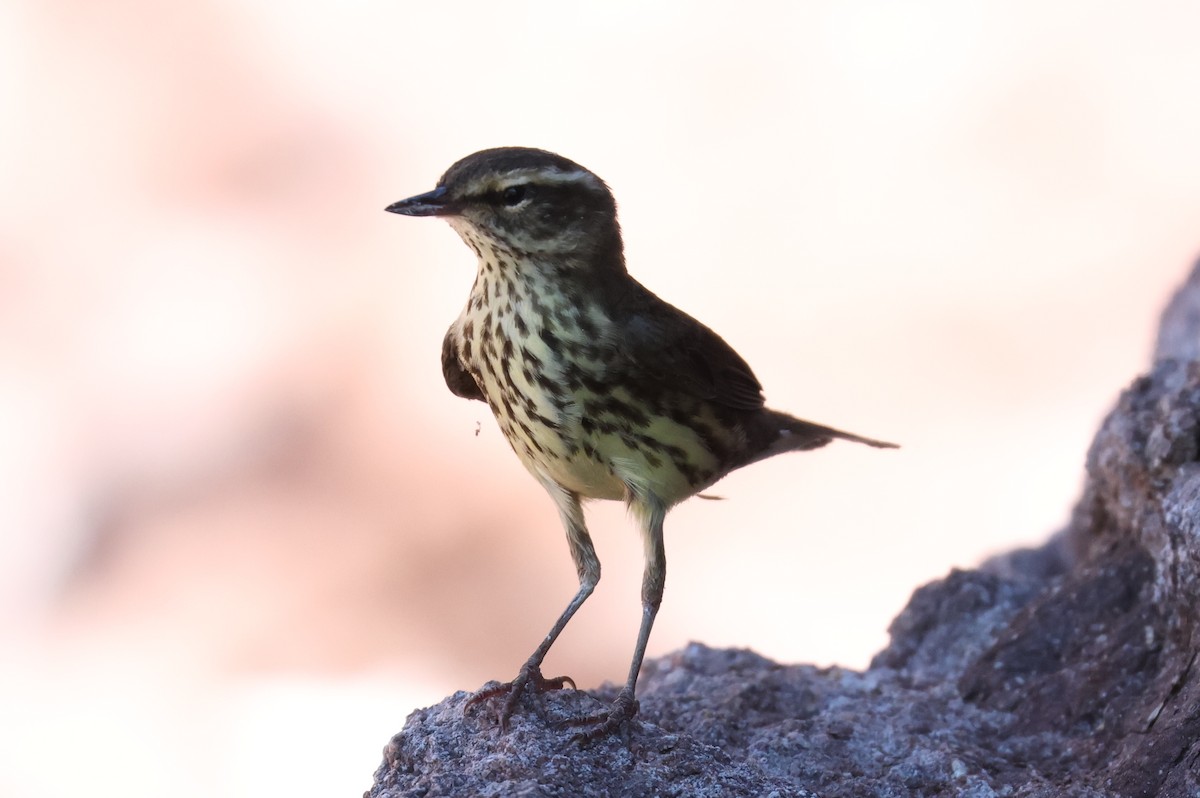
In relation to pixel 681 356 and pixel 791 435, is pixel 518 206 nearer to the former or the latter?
pixel 681 356

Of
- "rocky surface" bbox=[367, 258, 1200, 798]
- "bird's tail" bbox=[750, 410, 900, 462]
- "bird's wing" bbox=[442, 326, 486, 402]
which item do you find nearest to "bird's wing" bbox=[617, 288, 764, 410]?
"bird's tail" bbox=[750, 410, 900, 462]

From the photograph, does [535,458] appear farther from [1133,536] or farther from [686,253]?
[686,253]

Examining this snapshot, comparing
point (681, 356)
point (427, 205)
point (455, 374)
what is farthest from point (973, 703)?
point (427, 205)

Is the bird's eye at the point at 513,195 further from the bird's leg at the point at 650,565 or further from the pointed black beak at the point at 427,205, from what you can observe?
the bird's leg at the point at 650,565

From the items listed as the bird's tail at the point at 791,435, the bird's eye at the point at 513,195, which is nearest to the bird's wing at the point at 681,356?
the bird's tail at the point at 791,435

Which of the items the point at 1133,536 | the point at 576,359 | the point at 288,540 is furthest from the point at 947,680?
the point at 288,540

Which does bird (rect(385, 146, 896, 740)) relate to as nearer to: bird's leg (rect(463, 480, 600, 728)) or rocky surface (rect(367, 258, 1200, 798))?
bird's leg (rect(463, 480, 600, 728))

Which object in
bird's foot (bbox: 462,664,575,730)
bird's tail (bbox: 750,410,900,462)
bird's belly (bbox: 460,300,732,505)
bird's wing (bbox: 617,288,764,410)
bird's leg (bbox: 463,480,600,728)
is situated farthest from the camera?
bird's tail (bbox: 750,410,900,462)
